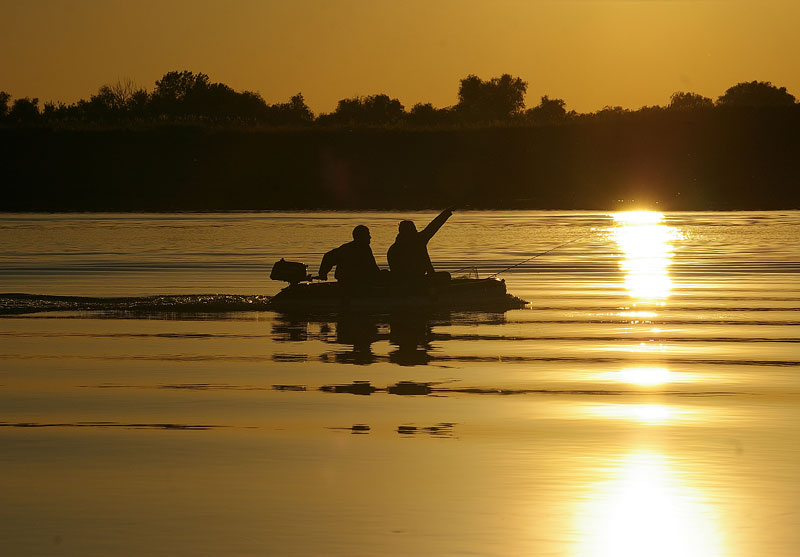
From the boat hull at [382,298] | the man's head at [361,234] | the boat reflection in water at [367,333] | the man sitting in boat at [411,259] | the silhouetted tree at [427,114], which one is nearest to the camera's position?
the boat reflection in water at [367,333]

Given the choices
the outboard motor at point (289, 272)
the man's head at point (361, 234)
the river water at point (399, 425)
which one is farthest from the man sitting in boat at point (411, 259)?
the outboard motor at point (289, 272)

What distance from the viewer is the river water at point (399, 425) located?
9.83 metres

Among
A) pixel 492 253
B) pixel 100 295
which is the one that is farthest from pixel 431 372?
pixel 492 253

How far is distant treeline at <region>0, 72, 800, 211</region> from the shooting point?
302 feet

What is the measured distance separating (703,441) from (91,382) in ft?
22.0

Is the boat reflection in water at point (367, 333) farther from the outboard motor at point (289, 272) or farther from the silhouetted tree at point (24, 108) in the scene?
the silhouetted tree at point (24, 108)

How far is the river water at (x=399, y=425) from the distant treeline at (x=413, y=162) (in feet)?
207

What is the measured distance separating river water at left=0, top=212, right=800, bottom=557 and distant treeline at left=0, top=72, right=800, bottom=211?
63061mm

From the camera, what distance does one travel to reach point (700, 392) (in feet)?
51.0

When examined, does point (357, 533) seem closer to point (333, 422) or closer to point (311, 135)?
point (333, 422)

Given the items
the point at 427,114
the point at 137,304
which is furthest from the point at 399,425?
the point at 427,114

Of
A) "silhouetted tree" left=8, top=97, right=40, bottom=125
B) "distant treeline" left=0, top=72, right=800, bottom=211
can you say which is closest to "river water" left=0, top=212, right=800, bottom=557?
"distant treeline" left=0, top=72, right=800, bottom=211

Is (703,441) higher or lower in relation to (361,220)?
lower

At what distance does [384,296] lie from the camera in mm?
25125
